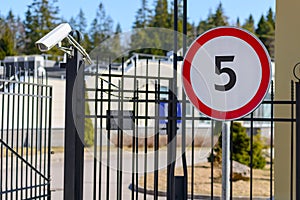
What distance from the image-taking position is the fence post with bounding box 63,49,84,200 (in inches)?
165

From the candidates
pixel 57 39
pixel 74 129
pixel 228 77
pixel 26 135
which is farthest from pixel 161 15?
pixel 228 77

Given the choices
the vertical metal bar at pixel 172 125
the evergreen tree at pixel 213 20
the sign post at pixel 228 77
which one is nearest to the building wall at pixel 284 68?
the vertical metal bar at pixel 172 125

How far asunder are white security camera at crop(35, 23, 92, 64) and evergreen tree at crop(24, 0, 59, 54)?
4469cm

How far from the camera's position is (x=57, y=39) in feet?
12.7

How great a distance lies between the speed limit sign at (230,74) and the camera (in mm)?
3396

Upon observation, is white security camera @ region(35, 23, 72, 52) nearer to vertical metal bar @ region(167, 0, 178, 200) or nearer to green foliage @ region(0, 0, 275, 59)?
vertical metal bar @ region(167, 0, 178, 200)

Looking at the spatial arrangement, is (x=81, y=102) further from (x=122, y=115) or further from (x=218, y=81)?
(x=218, y=81)

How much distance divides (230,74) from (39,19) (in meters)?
48.1

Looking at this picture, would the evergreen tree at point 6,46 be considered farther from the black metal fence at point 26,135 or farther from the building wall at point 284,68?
the building wall at point 284,68

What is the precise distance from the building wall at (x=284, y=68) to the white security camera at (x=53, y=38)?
2.30 m

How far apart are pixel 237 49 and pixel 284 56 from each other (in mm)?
2076

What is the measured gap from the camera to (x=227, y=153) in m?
3.45

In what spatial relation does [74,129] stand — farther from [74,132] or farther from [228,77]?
[228,77]

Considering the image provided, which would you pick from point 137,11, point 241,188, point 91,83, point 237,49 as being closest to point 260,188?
point 241,188
